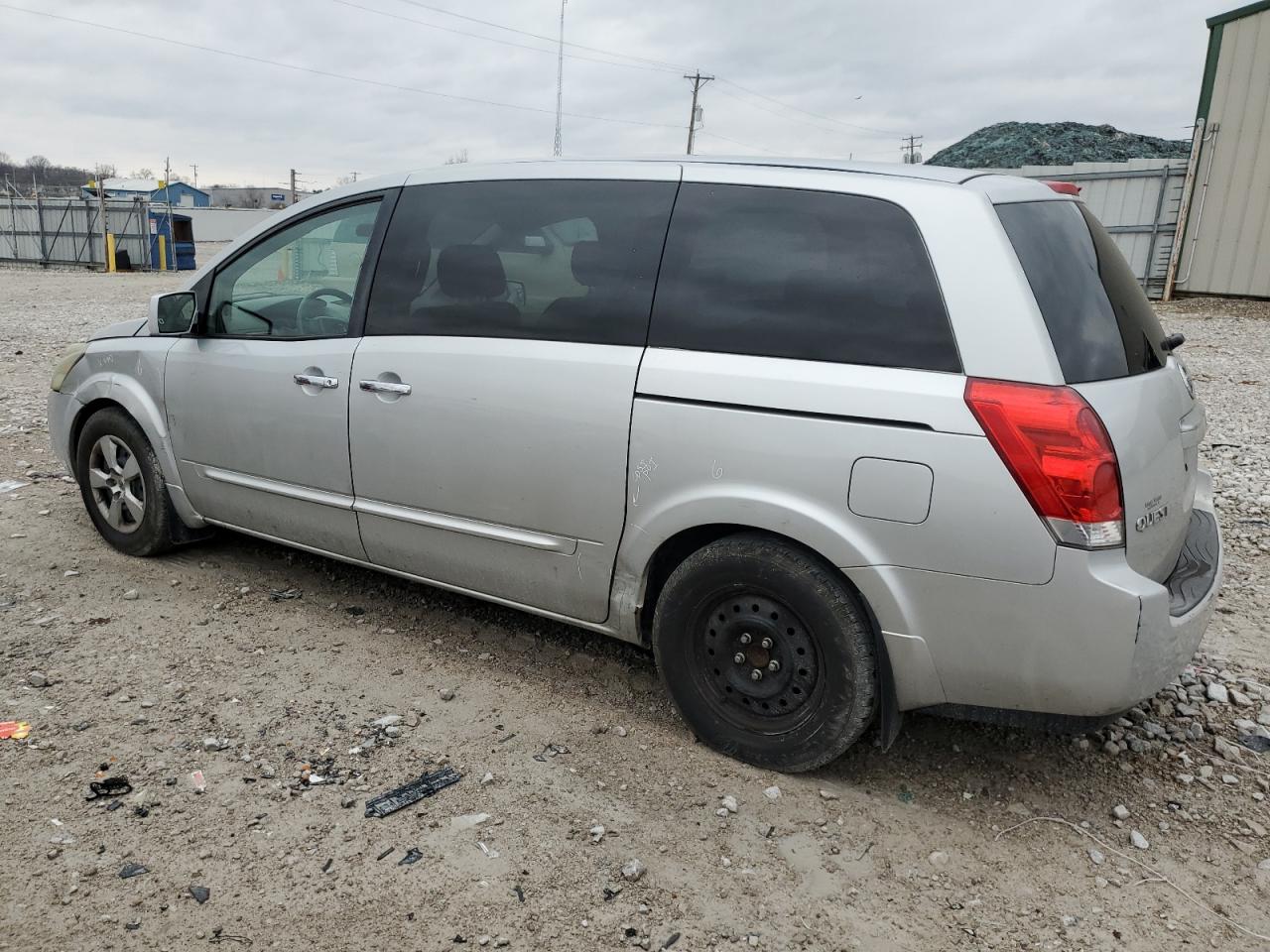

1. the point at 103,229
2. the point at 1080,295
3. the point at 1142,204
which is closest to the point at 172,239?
the point at 103,229

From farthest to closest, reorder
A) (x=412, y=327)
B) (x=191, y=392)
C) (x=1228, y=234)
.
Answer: (x=1228, y=234)
(x=191, y=392)
(x=412, y=327)

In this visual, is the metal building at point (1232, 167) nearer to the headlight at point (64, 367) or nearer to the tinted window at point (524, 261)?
the tinted window at point (524, 261)

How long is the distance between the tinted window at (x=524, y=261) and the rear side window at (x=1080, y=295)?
1.11 metres

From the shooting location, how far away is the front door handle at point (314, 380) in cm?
371

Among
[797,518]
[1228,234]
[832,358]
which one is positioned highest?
[1228,234]

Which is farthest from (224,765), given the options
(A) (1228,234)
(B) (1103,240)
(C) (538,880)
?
(A) (1228,234)

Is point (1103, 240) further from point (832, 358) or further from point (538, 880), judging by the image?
point (538, 880)

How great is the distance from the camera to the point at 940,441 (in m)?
2.54

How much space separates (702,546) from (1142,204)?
17.1m

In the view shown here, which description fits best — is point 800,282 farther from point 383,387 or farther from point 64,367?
point 64,367

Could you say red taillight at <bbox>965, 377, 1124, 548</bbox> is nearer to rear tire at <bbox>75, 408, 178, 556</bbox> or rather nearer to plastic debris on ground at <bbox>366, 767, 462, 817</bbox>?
plastic debris on ground at <bbox>366, 767, 462, 817</bbox>

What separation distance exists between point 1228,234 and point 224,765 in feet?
57.4

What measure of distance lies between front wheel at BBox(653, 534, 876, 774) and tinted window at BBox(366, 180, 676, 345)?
0.82 meters

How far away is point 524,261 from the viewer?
11.1ft
